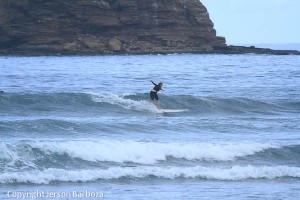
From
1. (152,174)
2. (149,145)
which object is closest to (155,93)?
(149,145)

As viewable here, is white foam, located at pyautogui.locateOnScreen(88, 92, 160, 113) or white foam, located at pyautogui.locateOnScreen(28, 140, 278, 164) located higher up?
white foam, located at pyautogui.locateOnScreen(28, 140, 278, 164)

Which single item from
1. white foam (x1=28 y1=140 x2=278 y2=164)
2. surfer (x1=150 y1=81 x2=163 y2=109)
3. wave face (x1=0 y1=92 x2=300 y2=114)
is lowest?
wave face (x1=0 y1=92 x2=300 y2=114)

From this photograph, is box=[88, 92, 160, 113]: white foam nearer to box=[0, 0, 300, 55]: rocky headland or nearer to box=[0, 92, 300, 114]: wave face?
box=[0, 92, 300, 114]: wave face

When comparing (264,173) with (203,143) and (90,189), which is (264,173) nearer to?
(203,143)

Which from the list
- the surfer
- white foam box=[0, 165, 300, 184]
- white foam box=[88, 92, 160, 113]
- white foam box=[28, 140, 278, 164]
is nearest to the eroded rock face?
white foam box=[88, 92, 160, 113]

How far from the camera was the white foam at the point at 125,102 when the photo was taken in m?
24.5

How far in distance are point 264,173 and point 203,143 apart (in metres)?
2.65

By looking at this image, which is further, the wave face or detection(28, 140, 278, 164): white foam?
the wave face

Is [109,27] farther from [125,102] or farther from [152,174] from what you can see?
[152,174]

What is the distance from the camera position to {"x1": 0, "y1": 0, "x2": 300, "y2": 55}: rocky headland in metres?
76.9

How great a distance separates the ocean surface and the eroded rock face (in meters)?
44.5

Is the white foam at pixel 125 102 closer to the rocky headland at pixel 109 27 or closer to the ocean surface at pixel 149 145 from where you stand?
the ocean surface at pixel 149 145

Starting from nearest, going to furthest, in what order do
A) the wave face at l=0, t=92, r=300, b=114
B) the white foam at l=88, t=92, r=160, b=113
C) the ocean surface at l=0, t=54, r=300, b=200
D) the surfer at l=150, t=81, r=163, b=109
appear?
the ocean surface at l=0, t=54, r=300, b=200
the surfer at l=150, t=81, r=163, b=109
the white foam at l=88, t=92, r=160, b=113
the wave face at l=0, t=92, r=300, b=114

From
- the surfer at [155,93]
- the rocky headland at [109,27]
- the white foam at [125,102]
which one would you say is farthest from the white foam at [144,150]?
the rocky headland at [109,27]
